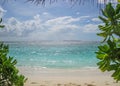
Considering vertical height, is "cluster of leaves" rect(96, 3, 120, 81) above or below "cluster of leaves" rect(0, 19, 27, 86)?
above

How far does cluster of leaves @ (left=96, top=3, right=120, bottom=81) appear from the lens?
1.23 metres

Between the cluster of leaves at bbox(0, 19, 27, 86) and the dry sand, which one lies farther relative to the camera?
the dry sand

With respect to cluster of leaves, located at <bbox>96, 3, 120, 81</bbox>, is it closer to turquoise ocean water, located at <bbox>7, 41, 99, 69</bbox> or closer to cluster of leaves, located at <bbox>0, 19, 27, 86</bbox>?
cluster of leaves, located at <bbox>0, 19, 27, 86</bbox>

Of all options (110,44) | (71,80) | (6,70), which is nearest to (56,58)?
(71,80)

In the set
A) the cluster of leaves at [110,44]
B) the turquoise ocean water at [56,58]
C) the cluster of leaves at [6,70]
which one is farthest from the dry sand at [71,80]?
the cluster of leaves at [110,44]

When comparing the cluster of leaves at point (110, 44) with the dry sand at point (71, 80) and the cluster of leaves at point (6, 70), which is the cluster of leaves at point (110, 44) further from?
the dry sand at point (71, 80)

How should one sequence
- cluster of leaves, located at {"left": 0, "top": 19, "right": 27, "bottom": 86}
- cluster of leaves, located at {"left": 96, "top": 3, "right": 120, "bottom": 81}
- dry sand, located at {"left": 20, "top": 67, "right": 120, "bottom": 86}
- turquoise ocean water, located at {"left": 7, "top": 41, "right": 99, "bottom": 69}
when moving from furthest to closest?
turquoise ocean water, located at {"left": 7, "top": 41, "right": 99, "bottom": 69} → dry sand, located at {"left": 20, "top": 67, "right": 120, "bottom": 86} → cluster of leaves, located at {"left": 0, "top": 19, "right": 27, "bottom": 86} → cluster of leaves, located at {"left": 96, "top": 3, "right": 120, "bottom": 81}

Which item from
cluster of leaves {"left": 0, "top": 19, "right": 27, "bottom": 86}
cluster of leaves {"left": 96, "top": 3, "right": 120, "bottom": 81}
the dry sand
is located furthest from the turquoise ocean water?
cluster of leaves {"left": 96, "top": 3, "right": 120, "bottom": 81}

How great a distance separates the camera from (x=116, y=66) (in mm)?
1283

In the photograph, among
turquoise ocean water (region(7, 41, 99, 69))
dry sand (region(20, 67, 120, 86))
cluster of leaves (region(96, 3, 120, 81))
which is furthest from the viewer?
turquoise ocean water (region(7, 41, 99, 69))

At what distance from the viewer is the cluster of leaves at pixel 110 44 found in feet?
4.04

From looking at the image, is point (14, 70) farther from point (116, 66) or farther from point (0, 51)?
point (116, 66)

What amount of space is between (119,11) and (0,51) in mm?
1467

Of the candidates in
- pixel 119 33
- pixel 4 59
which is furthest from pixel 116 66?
pixel 4 59
